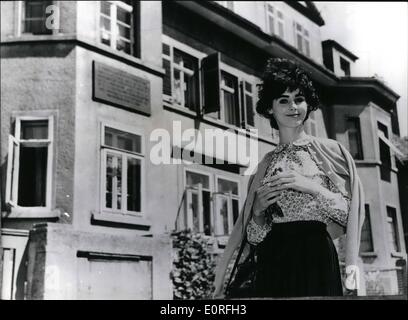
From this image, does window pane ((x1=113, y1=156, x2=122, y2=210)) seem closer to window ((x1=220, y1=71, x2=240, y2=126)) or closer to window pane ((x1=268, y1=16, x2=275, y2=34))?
window ((x1=220, y1=71, x2=240, y2=126))

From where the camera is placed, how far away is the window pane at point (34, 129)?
2.88m

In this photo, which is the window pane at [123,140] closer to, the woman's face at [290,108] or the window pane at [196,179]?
the window pane at [196,179]

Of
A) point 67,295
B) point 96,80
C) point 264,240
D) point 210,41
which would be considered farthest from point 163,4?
point 264,240

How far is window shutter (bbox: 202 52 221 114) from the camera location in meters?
3.00

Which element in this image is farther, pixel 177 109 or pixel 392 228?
pixel 177 109

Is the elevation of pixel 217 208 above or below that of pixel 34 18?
below

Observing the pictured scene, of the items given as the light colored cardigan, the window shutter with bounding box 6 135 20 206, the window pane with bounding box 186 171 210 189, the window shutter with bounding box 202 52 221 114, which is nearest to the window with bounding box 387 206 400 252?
the light colored cardigan

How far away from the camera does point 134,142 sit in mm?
2807

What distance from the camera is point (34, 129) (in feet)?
9.52

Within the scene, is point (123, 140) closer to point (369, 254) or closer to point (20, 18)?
point (20, 18)

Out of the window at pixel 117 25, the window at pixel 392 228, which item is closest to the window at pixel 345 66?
the window at pixel 392 228

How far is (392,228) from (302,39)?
106 centimetres

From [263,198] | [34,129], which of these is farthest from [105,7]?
[263,198]

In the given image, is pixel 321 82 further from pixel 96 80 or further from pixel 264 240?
pixel 96 80
